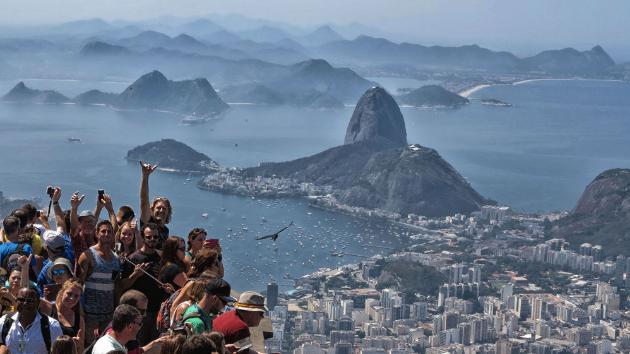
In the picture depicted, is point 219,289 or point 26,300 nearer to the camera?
point 26,300

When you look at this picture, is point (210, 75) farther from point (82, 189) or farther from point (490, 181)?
point (82, 189)

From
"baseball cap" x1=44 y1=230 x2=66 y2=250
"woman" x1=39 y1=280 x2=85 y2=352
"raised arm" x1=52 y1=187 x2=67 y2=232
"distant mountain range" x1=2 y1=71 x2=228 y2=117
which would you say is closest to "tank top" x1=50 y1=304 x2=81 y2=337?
"woman" x1=39 y1=280 x2=85 y2=352

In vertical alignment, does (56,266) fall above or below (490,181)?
above

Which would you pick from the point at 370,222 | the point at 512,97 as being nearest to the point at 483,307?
the point at 370,222

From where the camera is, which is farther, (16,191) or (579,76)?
(579,76)

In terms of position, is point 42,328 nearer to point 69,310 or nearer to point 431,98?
point 69,310

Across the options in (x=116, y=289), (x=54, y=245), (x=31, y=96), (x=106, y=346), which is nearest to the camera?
(x=106, y=346)

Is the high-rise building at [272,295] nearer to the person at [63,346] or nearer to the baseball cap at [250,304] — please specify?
the baseball cap at [250,304]

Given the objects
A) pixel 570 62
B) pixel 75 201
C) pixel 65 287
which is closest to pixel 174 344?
pixel 65 287
